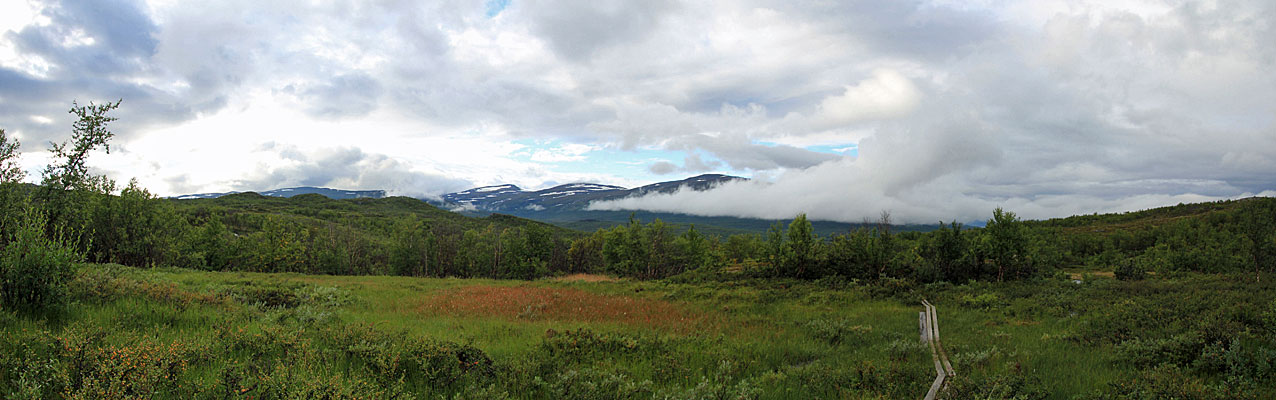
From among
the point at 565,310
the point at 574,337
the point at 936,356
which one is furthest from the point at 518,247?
the point at 936,356

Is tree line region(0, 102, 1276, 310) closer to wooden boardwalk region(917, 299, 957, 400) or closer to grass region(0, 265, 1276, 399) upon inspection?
grass region(0, 265, 1276, 399)

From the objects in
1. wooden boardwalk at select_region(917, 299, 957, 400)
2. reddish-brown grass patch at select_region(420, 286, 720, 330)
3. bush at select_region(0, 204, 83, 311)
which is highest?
bush at select_region(0, 204, 83, 311)

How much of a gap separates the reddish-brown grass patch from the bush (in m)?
9.24

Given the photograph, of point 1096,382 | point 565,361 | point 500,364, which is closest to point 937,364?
point 1096,382

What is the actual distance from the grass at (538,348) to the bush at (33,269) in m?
0.40

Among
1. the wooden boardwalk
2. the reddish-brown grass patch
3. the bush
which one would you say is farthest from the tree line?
the wooden boardwalk

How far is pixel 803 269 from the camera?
122 feet

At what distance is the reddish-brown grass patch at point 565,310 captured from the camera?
16.2 metres

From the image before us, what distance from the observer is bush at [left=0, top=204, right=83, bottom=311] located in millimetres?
7129

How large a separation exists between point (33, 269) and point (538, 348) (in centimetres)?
800

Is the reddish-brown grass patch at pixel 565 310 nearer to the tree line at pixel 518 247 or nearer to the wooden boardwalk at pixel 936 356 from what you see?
the wooden boardwalk at pixel 936 356

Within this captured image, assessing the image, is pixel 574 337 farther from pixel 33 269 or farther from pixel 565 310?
pixel 33 269

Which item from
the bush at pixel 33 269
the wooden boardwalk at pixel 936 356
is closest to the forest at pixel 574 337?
the bush at pixel 33 269

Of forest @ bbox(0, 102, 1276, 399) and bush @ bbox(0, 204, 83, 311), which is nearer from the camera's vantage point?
forest @ bbox(0, 102, 1276, 399)
